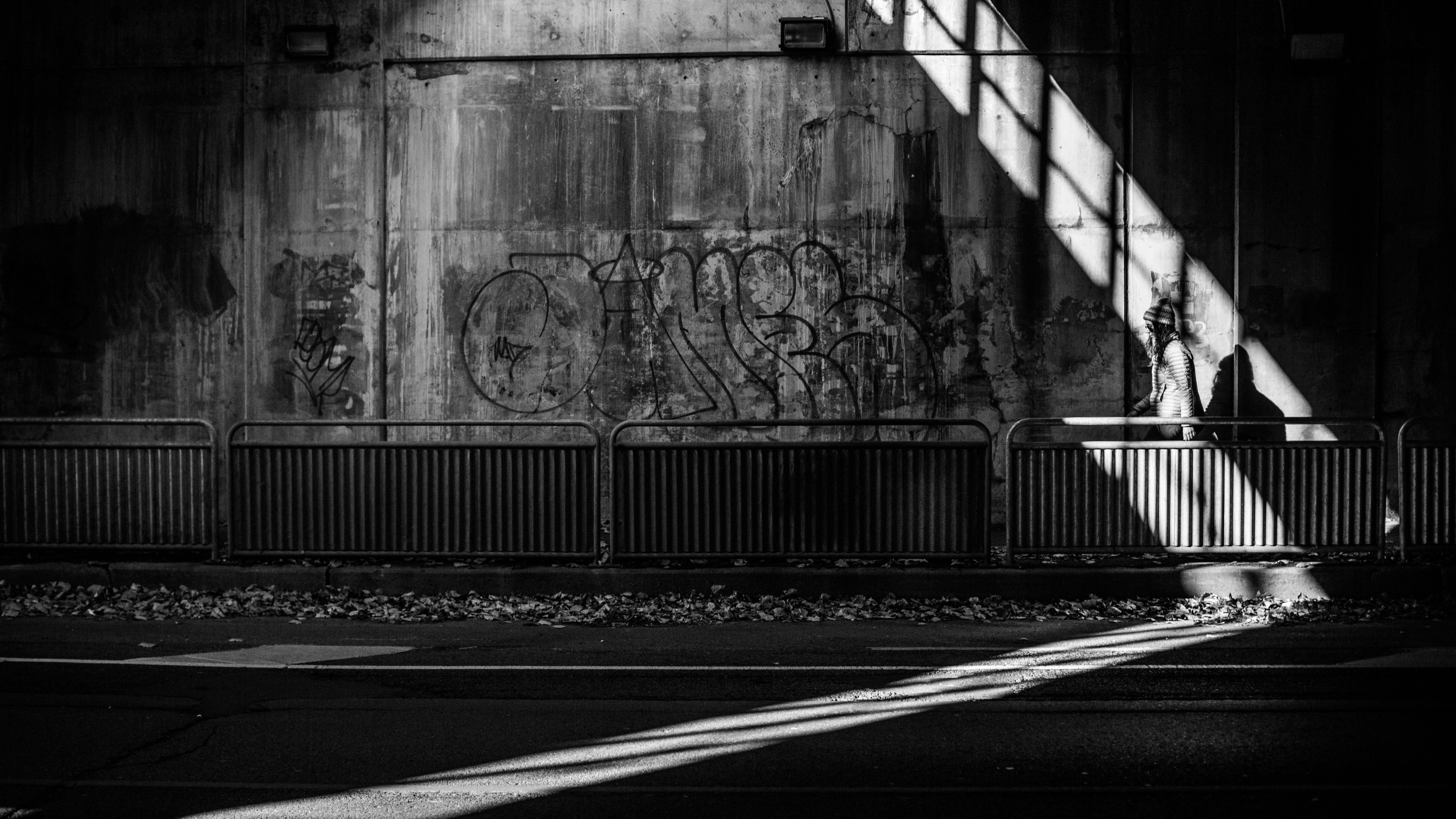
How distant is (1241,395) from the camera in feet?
42.4

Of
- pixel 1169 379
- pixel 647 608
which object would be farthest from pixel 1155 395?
pixel 647 608

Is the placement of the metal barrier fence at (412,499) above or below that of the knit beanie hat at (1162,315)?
below

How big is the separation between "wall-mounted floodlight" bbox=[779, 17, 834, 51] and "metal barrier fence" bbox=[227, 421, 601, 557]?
535 cm

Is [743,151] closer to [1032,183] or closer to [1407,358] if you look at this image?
[1032,183]

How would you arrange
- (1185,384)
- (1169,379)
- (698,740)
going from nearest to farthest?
(698,740) → (1185,384) → (1169,379)

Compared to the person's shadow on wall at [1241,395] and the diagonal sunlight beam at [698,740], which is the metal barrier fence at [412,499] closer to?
the diagonal sunlight beam at [698,740]

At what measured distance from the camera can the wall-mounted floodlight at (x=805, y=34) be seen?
1271 centimetres

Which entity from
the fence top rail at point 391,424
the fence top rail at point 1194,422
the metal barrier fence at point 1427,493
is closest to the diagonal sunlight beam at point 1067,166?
the fence top rail at point 1194,422

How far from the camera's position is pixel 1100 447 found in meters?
9.48

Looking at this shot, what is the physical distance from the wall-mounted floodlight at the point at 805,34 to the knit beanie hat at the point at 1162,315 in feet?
14.8

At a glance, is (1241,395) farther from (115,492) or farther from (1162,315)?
(115,492)

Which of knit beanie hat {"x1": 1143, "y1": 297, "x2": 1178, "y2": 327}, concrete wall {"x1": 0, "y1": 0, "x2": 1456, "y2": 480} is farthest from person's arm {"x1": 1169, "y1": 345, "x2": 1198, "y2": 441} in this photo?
concrete wall {"x1": 0, "y1": 0, "x2": 1456, "y2": 480}

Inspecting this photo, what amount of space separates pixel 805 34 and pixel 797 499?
18.6 ft

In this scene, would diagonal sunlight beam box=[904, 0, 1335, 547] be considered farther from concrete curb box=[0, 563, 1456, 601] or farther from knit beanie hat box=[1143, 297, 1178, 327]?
concrete curb box=[0, 563, 1456, 601]
